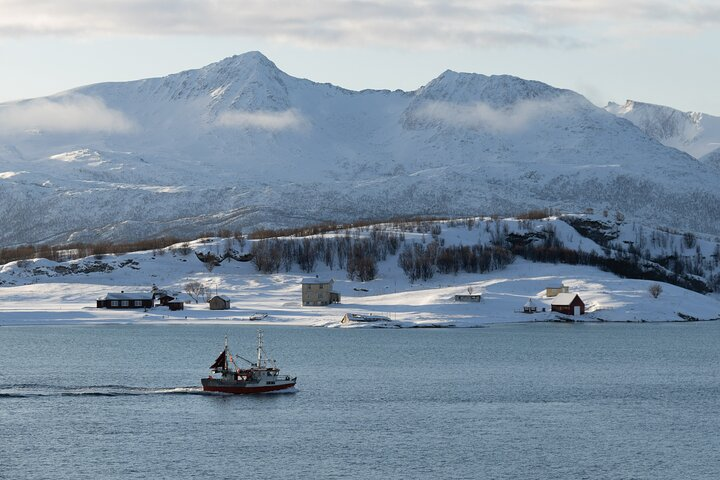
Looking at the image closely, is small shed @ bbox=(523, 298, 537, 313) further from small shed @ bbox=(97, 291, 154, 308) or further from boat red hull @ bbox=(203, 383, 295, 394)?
boat red hull @ bbox=(203, 383, 295, 394)

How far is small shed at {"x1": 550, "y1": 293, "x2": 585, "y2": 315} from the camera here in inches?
6924

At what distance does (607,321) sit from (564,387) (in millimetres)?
78380

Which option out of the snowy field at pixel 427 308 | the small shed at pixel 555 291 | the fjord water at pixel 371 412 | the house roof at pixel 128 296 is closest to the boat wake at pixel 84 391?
the fjord water at pixel 371 412

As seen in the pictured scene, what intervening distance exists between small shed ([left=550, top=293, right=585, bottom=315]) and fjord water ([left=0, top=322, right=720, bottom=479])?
39.6 metres

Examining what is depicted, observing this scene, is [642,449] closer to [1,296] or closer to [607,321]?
[607,321]

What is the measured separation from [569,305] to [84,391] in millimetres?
95251

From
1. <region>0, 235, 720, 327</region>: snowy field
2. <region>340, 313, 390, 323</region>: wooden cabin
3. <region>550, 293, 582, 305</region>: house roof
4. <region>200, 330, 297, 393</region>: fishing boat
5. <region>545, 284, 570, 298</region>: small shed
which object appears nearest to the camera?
<region>200, 330, 297, 393</region>: fishing boat

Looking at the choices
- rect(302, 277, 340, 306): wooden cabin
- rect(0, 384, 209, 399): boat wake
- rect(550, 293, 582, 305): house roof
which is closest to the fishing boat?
rect(0, 384, 209, 399): boat wake

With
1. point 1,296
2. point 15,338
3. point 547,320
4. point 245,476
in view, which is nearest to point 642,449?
→ point 245,476

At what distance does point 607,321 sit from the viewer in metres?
175

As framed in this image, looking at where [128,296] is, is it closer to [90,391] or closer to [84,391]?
[84,391]

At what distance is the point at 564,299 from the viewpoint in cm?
17850

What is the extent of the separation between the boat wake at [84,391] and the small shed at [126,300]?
9001 centimetres

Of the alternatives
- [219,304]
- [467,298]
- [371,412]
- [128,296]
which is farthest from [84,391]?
[128,296]
